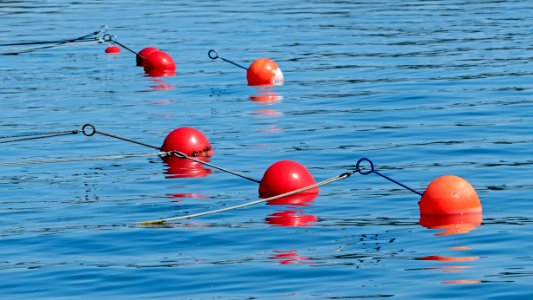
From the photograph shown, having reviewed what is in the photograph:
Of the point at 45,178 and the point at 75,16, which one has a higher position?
the point at 75,16

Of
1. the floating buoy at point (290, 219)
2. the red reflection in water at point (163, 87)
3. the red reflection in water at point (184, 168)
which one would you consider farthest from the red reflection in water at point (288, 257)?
the red reflection in water at point (163, 87)

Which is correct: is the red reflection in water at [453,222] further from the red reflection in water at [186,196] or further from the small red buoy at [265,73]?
the small red buoy at [265,73]

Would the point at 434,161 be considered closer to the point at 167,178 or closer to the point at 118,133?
the point at 167,178

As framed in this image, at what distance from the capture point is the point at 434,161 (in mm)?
15719

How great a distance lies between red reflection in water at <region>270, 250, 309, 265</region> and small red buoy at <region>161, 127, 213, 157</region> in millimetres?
5150

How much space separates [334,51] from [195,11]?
11.9 m

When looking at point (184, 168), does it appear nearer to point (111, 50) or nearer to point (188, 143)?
point (188, 143)

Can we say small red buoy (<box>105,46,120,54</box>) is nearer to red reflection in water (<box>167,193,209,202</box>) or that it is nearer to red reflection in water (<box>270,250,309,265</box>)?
red reflection in water (<box>167,193,209,202</box>)

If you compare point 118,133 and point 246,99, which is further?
point 246,99

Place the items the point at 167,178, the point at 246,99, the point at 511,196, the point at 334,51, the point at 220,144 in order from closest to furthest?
the point at 511,196 < the point at 167,178 < the point at 220,144 < the point at 246,99 < the point at 334,51

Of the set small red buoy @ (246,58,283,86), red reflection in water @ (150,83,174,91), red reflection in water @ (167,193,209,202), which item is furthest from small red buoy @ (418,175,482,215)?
red reflection in water @ (150,83,174,91)

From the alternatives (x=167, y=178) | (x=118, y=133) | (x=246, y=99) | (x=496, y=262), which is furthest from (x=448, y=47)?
(x=496, y=262)

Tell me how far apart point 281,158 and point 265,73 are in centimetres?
725

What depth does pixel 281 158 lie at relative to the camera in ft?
53.8
